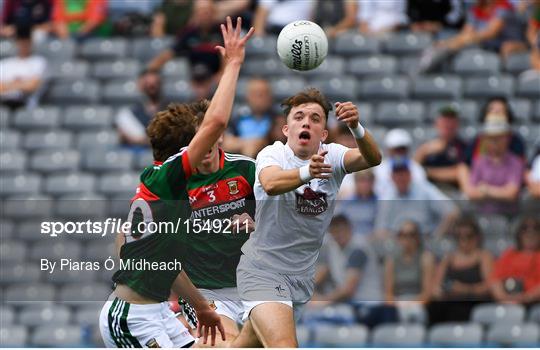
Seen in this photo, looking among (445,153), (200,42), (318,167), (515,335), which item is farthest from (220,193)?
(200,42)

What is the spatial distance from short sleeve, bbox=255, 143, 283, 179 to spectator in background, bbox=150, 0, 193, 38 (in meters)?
7.31

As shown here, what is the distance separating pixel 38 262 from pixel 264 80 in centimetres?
326

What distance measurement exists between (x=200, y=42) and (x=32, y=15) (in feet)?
7.89

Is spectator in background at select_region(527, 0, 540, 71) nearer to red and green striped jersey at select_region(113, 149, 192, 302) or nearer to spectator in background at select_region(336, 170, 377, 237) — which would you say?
spectator in background at select_region(336, 170, 377, 237)

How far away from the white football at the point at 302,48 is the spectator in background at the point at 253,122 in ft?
15.0

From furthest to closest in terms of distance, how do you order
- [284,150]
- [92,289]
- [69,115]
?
[69,115], [92,289], [284,150]

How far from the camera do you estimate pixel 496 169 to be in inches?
576

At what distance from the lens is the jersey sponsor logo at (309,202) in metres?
10.3

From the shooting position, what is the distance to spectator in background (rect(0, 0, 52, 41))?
17969 mm

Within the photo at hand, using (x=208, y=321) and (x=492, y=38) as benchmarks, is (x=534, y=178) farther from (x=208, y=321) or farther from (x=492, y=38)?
(x=208, y=321)

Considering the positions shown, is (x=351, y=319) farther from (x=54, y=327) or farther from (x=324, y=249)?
(x=54, y=327)

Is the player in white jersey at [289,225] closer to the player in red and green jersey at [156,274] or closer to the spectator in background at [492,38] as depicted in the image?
the player in red and green jersey at [156,274]

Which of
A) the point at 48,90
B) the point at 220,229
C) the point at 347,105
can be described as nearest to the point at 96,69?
the point at 48,90

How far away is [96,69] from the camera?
1752cm
